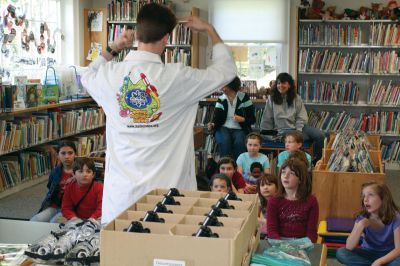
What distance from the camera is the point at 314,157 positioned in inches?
280

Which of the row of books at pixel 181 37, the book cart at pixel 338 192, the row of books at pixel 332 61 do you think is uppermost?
the row of books at pixel 181 37

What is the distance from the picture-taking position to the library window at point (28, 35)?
7.15 meters

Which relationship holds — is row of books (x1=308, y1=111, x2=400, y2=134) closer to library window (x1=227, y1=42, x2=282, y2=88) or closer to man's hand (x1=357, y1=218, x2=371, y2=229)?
library window (x1=227, y1=42, x2=282, y2=88)

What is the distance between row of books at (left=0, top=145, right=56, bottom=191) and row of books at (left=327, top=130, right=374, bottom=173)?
3.34 metres

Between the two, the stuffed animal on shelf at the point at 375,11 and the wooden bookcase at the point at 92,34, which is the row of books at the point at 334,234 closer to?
the stuffed animal on shelf at the point at 375,11

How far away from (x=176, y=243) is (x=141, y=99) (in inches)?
37.8

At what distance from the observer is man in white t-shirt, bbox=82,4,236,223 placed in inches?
89.4

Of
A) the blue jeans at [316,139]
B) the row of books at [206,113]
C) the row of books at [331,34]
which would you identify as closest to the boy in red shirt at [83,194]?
the blue jeans at [316,139]

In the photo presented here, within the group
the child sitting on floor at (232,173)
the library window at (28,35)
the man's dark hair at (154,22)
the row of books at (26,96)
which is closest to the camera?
the man's dark hair at (154,22)

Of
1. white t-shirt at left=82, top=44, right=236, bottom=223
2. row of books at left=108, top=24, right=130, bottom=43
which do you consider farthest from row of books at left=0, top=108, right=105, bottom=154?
white t-shirt at left=82, top=44, right=236, bottom=223

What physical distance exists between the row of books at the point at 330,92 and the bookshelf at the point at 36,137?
2.90m

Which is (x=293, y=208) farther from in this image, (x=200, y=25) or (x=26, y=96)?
Answer: (x=26, y=96)

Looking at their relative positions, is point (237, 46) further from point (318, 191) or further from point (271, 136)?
point (318, 191)

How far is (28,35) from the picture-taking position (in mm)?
7613
